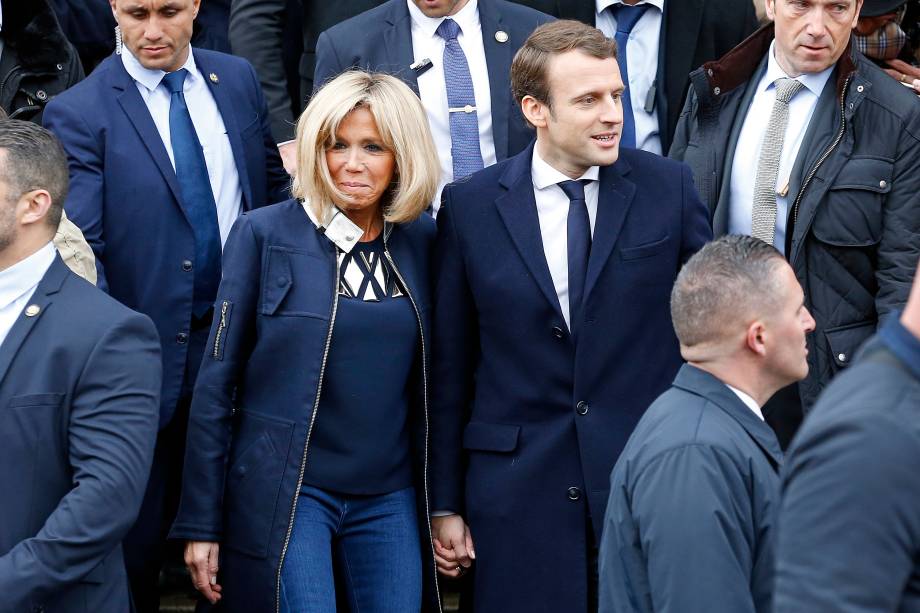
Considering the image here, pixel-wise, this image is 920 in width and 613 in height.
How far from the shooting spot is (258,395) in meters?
4.33

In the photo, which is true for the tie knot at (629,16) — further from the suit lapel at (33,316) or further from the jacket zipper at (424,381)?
the suit lapel at (33,316)

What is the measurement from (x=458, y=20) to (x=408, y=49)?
0.68ft

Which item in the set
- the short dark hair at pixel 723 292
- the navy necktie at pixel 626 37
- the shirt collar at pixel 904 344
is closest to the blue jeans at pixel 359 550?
the short dark hair at pixel 723 292

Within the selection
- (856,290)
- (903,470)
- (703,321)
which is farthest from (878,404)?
(856,290)

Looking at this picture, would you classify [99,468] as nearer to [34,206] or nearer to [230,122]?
[34,206]

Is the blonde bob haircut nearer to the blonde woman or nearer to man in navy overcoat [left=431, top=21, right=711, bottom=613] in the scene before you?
the blonde woman

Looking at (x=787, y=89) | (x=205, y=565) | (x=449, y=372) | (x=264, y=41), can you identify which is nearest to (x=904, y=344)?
(x=449, y=372)

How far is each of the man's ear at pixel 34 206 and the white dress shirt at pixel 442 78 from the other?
5.01 feet

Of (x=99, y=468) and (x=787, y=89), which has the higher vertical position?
(x=787, y=89)

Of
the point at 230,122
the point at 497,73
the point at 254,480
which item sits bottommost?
the point at 254,480

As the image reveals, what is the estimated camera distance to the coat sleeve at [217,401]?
432cm

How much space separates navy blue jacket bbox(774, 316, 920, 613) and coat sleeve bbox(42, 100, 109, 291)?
3081mm

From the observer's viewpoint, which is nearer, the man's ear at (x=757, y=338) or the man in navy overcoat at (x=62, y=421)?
the man's ear at (x=757, y=338)

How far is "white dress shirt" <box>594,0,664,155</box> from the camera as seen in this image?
222 inches
